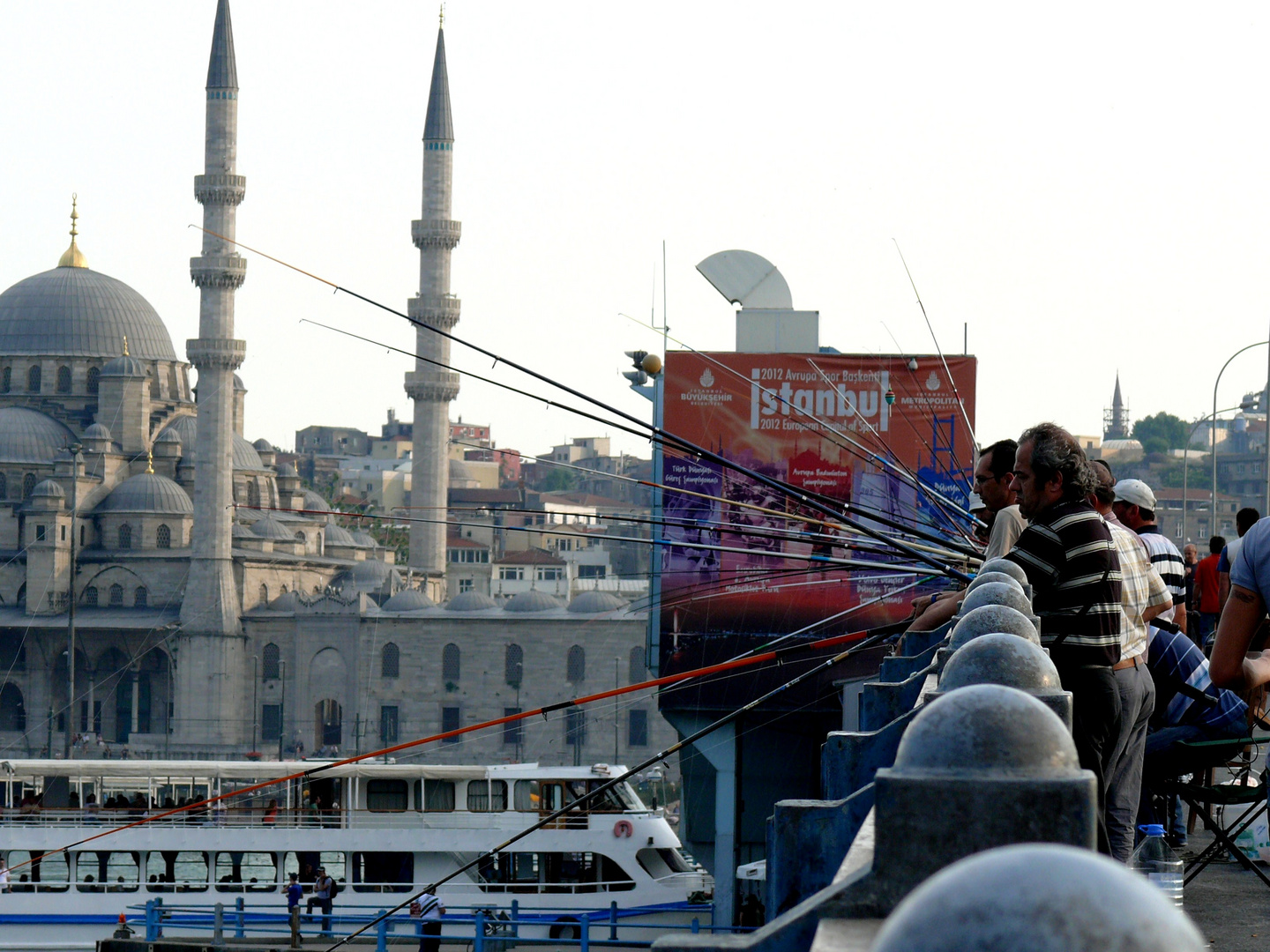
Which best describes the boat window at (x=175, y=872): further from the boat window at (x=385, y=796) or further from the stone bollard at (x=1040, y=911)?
the stone bollard at (x=1040, y=911)

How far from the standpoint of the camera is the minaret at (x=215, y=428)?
1822 inches

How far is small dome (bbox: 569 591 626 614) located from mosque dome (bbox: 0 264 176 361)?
65.0 feet

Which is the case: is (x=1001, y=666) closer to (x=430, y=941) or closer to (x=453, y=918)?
(x=430, y=941)

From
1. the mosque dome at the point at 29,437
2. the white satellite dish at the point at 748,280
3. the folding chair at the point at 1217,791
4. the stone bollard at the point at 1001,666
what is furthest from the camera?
the mosque dome at the point at 29,437

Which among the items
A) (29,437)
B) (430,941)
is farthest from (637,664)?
(430,941)

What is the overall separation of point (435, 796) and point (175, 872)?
3171 mm

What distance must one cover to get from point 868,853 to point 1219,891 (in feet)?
12.8

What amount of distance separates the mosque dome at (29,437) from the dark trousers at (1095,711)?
185 feet

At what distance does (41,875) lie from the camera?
64.1 ft

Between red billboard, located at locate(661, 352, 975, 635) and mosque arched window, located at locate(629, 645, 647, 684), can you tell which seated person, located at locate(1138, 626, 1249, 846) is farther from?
mosque arched window, located at locate(629, 645, 647, 684)

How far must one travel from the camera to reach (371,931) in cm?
1761

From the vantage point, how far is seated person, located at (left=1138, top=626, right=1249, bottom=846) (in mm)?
4379

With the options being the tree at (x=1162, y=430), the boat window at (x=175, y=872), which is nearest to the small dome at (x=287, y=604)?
the boat window at (x=175, y=872)

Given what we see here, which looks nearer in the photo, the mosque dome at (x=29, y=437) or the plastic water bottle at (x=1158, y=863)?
the plastic water bottle at (x=1158, y=863)
